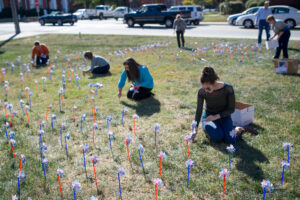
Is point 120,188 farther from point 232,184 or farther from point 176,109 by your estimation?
point 176,109

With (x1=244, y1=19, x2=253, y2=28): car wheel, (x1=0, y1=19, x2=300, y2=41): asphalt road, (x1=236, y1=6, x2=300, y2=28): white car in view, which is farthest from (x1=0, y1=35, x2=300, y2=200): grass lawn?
(x1=244, y1=19, x2=253, y2=28): car wheel

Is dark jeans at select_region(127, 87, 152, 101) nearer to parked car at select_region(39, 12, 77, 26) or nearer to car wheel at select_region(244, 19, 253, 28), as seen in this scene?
car wheel at select_region(244, 19, 253, 28)

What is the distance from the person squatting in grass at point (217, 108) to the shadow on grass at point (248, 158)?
149 millimetres

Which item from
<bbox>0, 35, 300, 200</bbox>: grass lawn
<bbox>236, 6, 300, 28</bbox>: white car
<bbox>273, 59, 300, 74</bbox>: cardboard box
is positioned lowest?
<bbox>0, 35, 300, 200</bbox>: grass lawn

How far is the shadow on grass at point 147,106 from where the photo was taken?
219 inches

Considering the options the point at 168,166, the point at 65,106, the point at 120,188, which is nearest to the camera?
the point at 120,188

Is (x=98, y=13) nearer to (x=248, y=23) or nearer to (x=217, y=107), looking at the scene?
(x=248, y=23)

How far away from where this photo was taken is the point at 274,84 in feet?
22.6

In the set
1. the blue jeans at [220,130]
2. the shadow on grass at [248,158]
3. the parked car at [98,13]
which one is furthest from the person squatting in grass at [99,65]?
the parked car at [98,13]

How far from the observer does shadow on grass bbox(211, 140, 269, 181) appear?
3404mm

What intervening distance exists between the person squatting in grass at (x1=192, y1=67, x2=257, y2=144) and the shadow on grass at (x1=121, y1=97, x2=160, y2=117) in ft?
4.96

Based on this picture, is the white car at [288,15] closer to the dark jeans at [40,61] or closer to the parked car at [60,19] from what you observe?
the dark jeans at [40,61]

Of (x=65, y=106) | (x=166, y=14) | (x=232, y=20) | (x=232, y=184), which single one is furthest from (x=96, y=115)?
(x=232, y=20)

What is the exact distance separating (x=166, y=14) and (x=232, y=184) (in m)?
21.4
